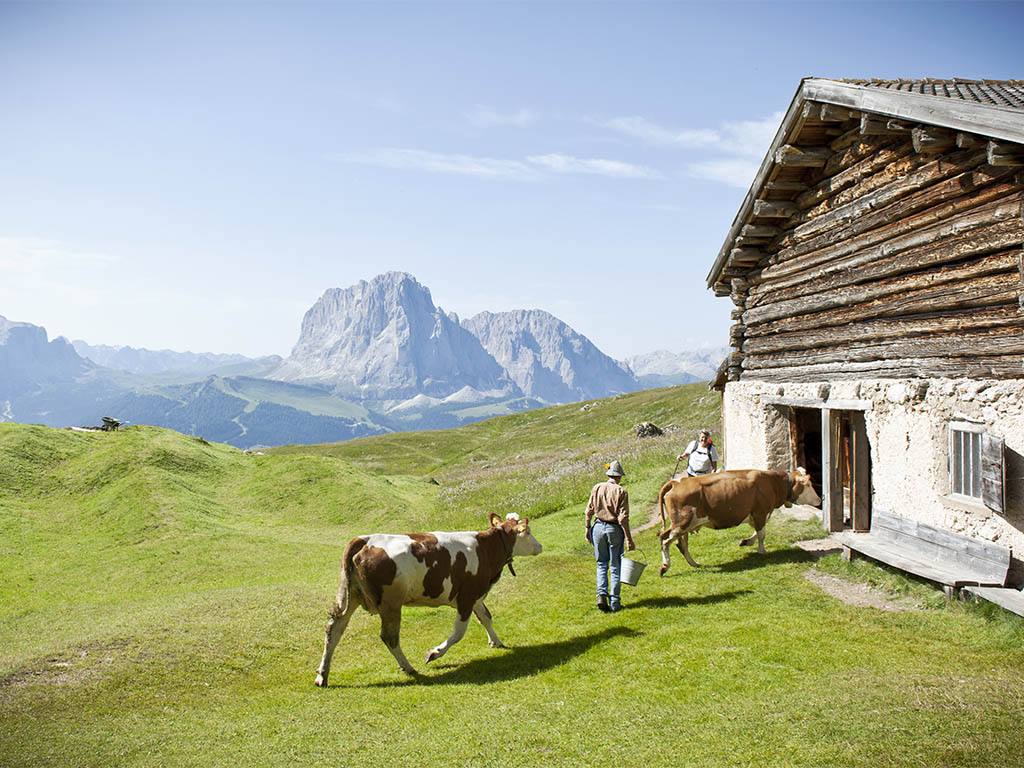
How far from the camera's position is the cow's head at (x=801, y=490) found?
1677 centimetres

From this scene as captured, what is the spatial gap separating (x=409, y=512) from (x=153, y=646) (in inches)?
713

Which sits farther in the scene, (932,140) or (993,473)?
(932,140)

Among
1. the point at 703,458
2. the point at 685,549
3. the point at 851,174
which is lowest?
the point at 685,549

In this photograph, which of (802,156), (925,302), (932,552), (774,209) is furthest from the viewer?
(774,209)

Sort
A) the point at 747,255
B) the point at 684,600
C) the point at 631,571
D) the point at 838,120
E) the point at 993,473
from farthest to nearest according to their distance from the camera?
the point at 747,255, the point at 838,120, the point at 684,600, the point at 631,571, the point at 993,473

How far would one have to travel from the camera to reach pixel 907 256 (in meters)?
13.2

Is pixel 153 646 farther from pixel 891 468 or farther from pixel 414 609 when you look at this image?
pixel 891 468

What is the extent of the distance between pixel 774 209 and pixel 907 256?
4.81 metres

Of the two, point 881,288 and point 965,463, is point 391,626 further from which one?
point 881,288

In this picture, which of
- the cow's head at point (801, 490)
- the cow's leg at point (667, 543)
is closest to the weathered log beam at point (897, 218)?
the cow's head at point (801, 490)

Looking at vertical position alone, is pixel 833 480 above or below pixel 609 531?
above

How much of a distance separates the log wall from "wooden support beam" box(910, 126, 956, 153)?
0.02m

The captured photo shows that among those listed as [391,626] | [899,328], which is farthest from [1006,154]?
[391,626]

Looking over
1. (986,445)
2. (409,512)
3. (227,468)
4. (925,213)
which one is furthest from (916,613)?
(227,468)
